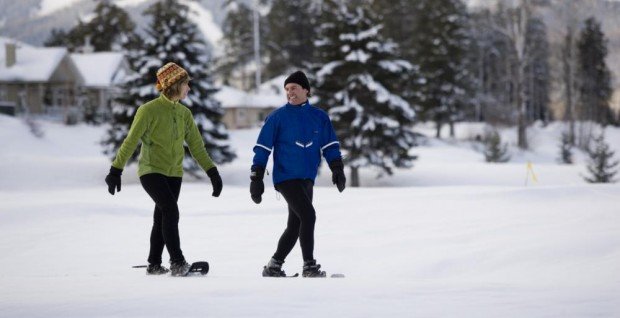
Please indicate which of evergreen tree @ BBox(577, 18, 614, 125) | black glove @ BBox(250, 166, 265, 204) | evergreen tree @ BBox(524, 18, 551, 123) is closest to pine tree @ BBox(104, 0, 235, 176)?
black glove @ BBox(250, 166, 265, 204)

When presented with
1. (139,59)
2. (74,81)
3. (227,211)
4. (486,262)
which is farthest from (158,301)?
(74,81)

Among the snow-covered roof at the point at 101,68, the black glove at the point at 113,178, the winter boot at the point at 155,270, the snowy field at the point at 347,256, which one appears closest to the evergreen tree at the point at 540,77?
the snow-covered roof at the point at 101,68

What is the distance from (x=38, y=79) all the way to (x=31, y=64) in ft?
8.04

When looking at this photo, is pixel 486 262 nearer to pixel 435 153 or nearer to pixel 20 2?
pixel 435 153

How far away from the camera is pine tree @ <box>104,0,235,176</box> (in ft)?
89.5

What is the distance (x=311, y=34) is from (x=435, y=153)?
1070 inches

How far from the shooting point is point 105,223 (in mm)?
12289

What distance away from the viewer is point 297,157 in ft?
21.0

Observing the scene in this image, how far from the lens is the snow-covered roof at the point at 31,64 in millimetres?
50875

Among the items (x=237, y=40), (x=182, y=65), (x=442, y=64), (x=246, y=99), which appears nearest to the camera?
(x=182, y=65)

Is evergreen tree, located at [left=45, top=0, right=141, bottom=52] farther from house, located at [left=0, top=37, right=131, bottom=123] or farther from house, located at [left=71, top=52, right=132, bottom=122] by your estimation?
house, located at [left=0, top=37, right=131, bottom=123]

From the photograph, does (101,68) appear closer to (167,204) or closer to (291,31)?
(291,31)

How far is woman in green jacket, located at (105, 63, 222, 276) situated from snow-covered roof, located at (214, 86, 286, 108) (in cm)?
4961

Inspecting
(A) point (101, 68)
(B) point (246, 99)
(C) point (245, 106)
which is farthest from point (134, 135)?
(A) point (101, 68)
